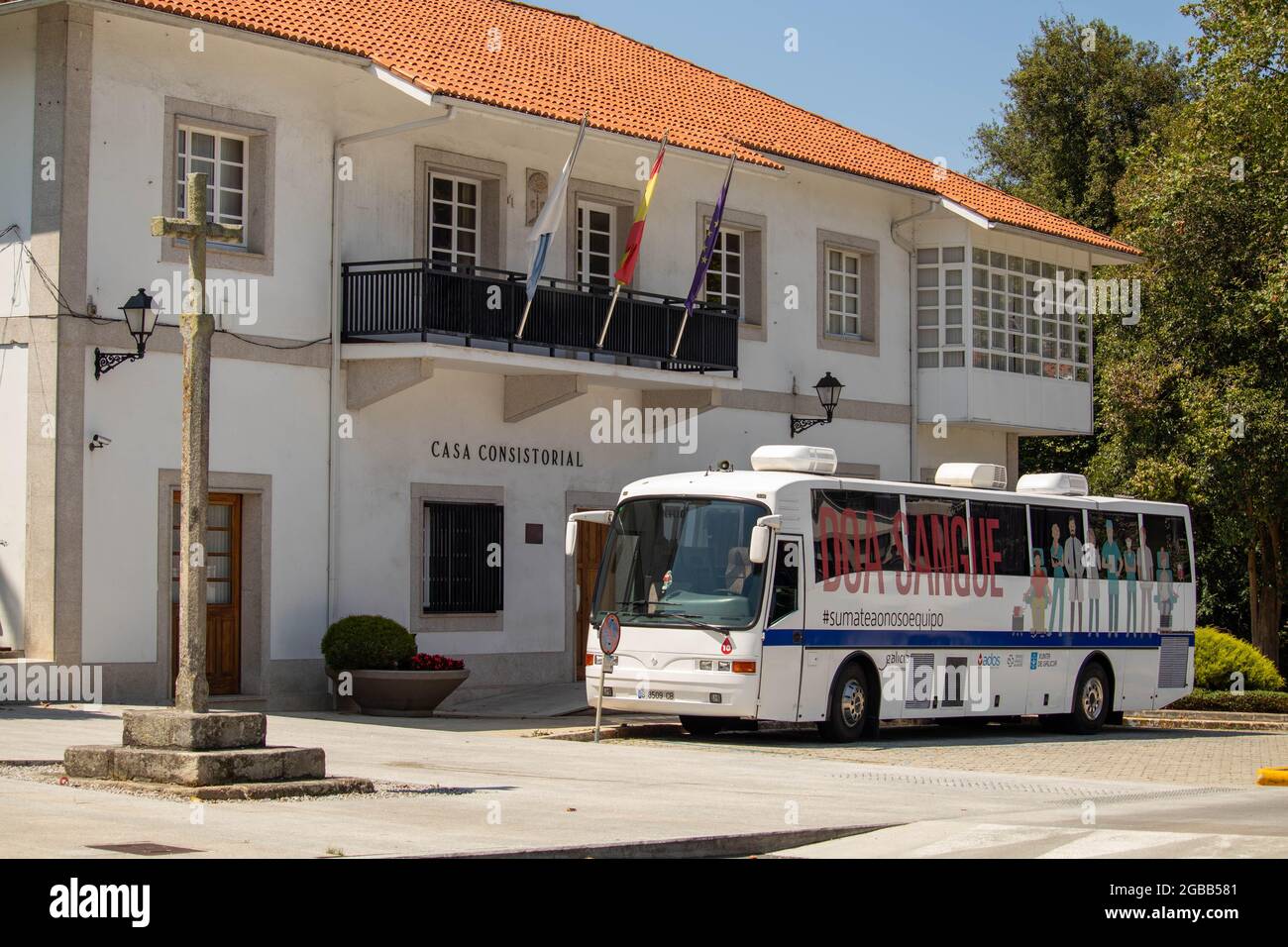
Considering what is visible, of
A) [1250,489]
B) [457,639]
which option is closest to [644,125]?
[457,639]

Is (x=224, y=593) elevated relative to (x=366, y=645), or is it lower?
elevated

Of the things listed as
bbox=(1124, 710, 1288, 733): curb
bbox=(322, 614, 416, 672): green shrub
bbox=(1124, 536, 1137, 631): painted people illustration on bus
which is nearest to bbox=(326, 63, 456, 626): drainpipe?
bbox=(322, 614, 416, 672): green shrub

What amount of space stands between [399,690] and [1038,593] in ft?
26.1

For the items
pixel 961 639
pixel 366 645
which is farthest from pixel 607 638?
pixel 961 639

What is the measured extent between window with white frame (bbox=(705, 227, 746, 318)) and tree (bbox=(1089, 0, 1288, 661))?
9532mm

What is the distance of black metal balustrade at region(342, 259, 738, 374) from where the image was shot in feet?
73.7

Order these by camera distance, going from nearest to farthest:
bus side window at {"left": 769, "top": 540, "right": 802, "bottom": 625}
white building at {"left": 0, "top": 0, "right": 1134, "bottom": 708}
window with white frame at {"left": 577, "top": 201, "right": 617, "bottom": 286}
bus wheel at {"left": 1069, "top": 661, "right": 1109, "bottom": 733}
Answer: bus side window at {"left": 769, "top": 540, "right": 802, "bottom": 625}, white building at {"left": 0, "top": 0, "right": 1134, "bottom": 708}, bus wheel at {"left": 1069, "top": 661, "right": 1109, "bottom": 733}, window with white frame at {"left": 577, "top": 201, "right": 617, "bottom": 286}

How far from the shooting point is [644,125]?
84.1 ft

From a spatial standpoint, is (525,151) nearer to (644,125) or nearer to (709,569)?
(644,125)

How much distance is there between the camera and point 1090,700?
23.9 meters

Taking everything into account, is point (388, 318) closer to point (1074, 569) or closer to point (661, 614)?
point (661, 614)

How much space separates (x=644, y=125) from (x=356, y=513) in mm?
6986

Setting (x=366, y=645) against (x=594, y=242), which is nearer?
(x=366, y=645)

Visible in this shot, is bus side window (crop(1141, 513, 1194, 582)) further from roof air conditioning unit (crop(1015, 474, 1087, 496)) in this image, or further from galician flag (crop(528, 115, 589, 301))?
galician flag (crop(528, 115, 589, 301))
